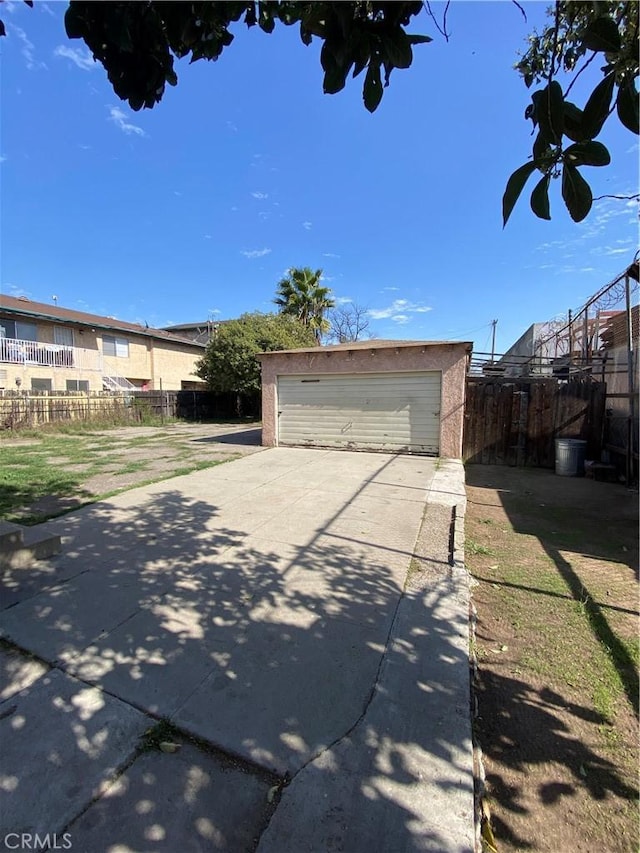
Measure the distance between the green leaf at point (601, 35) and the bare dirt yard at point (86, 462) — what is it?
6182 mm

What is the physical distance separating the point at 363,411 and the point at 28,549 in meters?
8.15

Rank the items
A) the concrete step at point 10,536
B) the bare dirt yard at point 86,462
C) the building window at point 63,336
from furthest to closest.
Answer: the building window at point 63,336 < the bare dirt yard at point 86,462 < the concrete step at point 10,536

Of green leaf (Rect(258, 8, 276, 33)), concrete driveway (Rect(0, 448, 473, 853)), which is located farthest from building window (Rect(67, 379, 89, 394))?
green leaf (Rect(258, 8, 276, 33))

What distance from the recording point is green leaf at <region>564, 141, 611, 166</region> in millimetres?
1187

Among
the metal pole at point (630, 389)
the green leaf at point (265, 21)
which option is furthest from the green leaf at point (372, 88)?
the metal pole at point (630, 389)

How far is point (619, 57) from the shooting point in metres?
1.16

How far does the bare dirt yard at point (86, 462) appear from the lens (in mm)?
5960

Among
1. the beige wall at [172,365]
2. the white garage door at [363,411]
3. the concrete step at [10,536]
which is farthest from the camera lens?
the beige wall at [172,365]

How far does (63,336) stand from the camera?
2094 cm

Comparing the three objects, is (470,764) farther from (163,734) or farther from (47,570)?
(47,570)

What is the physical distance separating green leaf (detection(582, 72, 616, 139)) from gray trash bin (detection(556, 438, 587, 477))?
355 inches

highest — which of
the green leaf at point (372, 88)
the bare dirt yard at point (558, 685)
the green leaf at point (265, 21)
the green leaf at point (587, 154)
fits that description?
the green leaf at point (265, 21)

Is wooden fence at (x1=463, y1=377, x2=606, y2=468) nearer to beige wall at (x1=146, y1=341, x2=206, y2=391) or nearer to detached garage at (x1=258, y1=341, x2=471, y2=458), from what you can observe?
detached garage at (x1=258, y1=341, x2=471, y2=458)

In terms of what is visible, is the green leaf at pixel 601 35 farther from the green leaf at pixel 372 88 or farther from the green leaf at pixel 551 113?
the green leaf at pixel 372 88
